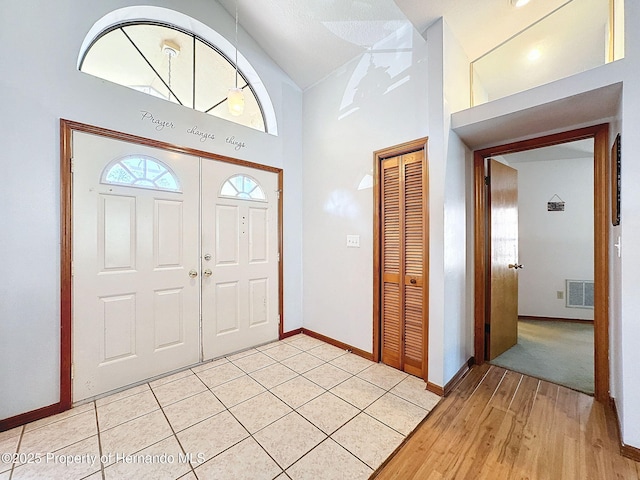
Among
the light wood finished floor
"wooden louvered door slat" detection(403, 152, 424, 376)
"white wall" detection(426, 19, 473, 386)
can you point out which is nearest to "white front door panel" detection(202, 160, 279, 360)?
"wooden louvered door slat" detection(403, 152, 424, 376)

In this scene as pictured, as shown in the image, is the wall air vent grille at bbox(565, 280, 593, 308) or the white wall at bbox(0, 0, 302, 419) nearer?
the white wall at bbox(0, 0, 302, 419)

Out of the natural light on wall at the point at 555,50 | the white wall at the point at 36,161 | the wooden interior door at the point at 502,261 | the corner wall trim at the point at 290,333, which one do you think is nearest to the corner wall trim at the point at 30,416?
the white wall at the point at 36,161

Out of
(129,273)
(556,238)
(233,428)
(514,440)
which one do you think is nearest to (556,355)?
(514,440)

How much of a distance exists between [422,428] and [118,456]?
1.80 meters

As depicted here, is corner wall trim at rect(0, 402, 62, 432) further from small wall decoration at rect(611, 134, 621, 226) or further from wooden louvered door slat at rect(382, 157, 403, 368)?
small wall decoration at rect(611, 134, 621, 226)

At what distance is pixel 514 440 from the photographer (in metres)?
1.61

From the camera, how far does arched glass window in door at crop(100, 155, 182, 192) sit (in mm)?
2098

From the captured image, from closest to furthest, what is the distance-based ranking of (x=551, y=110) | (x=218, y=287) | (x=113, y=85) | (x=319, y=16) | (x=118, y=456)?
(x=118, y=456), (x=551, y=110), (x=113, y=85), (x=319, y=16), (x=218, y=287)

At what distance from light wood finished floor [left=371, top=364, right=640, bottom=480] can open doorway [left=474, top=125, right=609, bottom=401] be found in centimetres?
39

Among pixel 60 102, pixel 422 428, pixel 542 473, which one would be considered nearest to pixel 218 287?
pixel 60 102

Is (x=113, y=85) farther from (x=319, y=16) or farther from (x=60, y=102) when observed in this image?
(x=319, y=16)

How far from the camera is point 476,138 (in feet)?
7.68

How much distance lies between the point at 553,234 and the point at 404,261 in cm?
329

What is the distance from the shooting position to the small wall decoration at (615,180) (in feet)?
5.39
